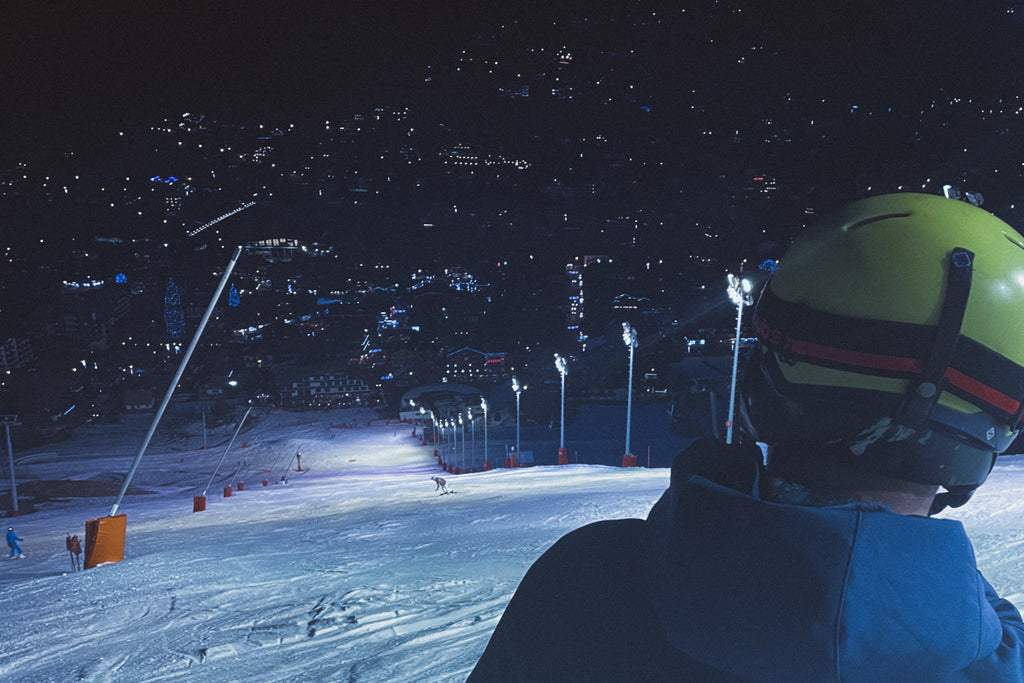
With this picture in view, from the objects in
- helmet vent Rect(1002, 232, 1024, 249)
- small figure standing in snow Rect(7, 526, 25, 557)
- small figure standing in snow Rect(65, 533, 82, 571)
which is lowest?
small figure standing in snow Rect(7, 526, 25, 557)

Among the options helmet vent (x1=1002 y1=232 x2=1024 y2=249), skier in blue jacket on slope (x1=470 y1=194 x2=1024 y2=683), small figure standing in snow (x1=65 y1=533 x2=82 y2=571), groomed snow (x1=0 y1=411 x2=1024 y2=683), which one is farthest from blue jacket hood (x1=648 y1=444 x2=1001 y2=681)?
small figure standing in snow (x1=65 y1=533 x2=82 y2=571)

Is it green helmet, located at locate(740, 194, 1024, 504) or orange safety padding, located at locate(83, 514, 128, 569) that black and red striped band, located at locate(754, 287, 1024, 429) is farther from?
orange safety padding, located at locate(83, 514, 128, 569)

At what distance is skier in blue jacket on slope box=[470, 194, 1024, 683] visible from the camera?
756mm

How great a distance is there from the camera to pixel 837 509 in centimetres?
81

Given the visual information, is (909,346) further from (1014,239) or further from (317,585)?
(317,585)

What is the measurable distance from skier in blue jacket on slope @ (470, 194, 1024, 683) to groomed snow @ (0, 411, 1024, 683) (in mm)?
3019

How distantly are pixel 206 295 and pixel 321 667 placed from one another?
163 metres

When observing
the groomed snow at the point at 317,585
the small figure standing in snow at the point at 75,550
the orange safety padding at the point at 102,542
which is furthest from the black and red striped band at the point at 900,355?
the small figure standing in snow at the point at 75,550

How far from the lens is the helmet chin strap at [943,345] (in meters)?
1.03

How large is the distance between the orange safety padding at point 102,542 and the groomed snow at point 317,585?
27 centimetres

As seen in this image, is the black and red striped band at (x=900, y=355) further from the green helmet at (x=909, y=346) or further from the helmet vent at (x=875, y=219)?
the helmet vent at (x=875, y=219)

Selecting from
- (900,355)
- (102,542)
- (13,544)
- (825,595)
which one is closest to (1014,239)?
(900,355)

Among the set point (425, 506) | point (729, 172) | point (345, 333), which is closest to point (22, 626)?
point (425, 506)

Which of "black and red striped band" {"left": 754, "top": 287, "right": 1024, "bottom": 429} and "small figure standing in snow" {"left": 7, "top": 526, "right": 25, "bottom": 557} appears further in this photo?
"small figure standing in snow" {"left": 7, "top": 526, "right": 25, "bottom": 557}
